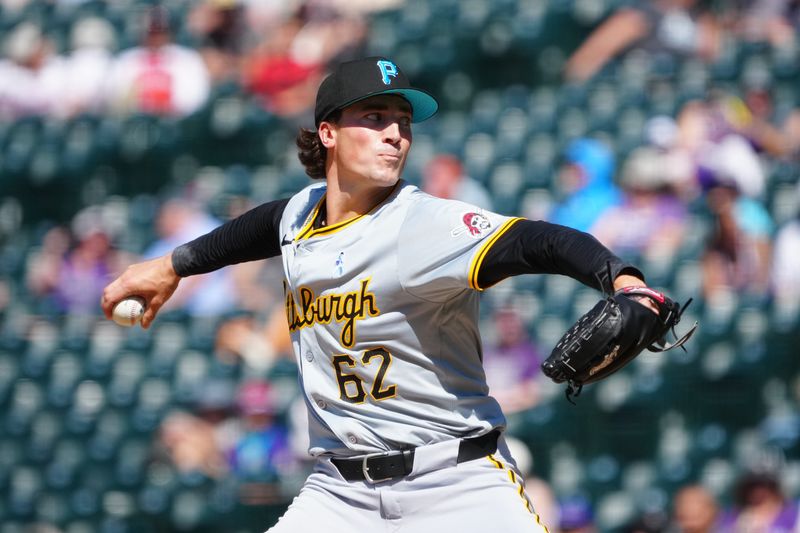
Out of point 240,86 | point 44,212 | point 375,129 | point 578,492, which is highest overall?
point 240,86

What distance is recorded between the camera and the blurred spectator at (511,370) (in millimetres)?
6328

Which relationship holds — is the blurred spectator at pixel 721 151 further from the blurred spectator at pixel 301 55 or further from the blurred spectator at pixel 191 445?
the blurred spectator at pixel 191 445

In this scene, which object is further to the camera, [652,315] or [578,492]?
[578,492]

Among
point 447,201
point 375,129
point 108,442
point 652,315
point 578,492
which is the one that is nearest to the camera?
point 652,315

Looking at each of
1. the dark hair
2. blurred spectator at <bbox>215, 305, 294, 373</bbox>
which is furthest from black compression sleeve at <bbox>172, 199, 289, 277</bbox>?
blurred spectator at <bbox>215, 305, 294, 373</bbox>

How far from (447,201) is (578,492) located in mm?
3571

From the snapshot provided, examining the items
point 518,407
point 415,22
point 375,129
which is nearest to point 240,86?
point 415,22

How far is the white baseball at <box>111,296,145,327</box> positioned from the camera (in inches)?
137

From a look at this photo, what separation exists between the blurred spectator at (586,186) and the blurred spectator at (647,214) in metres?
0.07

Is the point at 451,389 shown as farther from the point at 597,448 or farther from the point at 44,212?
the point at 44,212

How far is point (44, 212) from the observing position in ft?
25.7

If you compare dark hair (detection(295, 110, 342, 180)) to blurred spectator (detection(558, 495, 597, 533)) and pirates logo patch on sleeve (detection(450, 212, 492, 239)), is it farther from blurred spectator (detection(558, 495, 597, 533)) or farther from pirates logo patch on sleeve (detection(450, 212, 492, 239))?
blurred spectator (detection(558, 495, 597, 533))

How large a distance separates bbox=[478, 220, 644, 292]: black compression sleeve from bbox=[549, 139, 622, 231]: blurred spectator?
3909 mm

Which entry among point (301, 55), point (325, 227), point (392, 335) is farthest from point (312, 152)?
point (301, 55)
